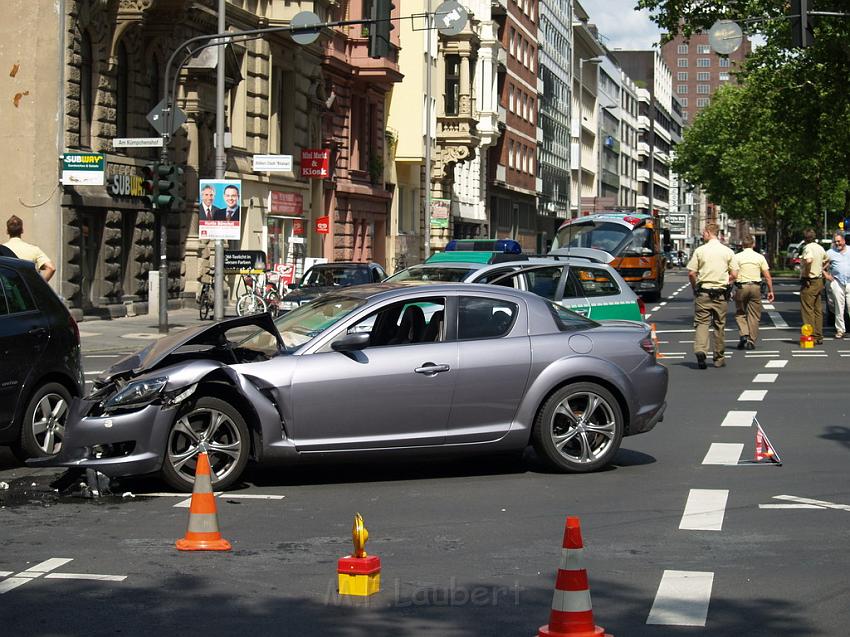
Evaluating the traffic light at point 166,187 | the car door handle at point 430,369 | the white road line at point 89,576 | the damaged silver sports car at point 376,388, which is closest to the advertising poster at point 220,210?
the traffic light at point 166,187

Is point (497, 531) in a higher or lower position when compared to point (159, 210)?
lower

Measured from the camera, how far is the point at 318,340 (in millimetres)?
10352

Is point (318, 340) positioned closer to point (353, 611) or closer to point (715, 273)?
point (353, 611)

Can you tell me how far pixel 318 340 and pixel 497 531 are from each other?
229cm

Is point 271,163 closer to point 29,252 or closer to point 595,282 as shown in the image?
point 595,282

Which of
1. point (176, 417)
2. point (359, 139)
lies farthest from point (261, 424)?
point (359, 139)

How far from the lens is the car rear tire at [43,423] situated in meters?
11.2

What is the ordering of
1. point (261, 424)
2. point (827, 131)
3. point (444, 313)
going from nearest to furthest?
point (261, 424), point (444, 313), point (827, 131)

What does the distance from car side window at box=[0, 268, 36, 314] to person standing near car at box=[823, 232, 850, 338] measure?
17157 mm

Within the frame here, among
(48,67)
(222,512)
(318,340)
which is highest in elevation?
(48,67)

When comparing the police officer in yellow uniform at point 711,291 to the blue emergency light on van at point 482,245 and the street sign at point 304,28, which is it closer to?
the street sign at point 304,28

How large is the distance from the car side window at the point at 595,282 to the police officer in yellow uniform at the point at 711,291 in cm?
268

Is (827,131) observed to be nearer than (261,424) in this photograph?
No

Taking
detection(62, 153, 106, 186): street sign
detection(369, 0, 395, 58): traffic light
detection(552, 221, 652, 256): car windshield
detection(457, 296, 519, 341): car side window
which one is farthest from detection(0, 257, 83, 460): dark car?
detection(552, 221, 652, 256): car windshield
